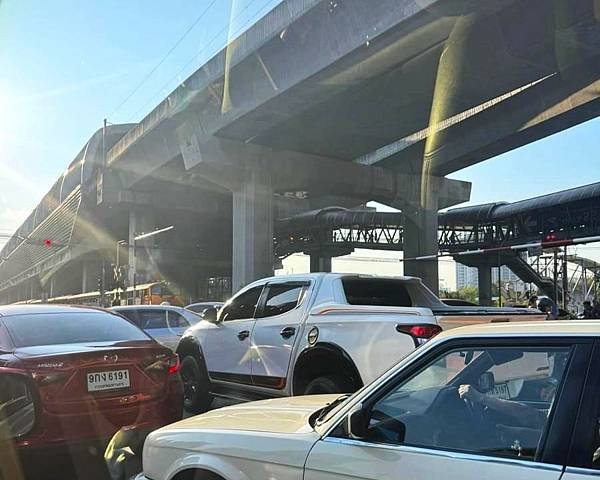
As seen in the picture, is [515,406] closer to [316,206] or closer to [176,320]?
[176,320]

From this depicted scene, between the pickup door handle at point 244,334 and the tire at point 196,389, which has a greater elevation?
the pickup door handle at point 244,334

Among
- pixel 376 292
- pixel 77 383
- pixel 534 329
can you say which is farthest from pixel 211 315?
pixel 534 329

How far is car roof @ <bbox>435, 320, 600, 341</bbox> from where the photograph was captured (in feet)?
6.80

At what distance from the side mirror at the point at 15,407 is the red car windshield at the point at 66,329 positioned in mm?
369

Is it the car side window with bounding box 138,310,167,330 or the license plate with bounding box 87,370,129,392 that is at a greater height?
the car side window with bounding box 138,310,167,330

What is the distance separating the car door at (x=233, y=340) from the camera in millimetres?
7156

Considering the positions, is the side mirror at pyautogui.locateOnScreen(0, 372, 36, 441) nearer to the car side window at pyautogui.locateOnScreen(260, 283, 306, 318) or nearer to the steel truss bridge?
the car side window at pyautogui.locateOnScreen(260, 283, 306, 318)

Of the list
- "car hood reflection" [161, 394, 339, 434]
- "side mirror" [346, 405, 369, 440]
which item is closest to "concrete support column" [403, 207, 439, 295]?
"car hood reflection" [161, 394, 339, 434]

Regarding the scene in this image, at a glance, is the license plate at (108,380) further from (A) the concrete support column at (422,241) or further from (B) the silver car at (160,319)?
(A) the concrete support column at (422,241)

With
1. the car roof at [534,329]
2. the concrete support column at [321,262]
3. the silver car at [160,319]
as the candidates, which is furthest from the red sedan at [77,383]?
the concrete support column at [321,262]

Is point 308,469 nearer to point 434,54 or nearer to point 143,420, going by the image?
point 143,420

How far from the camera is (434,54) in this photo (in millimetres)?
20031

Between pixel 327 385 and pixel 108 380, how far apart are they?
2105 millimetres

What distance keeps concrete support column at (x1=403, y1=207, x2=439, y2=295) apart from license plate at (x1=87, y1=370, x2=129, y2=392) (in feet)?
93.1
